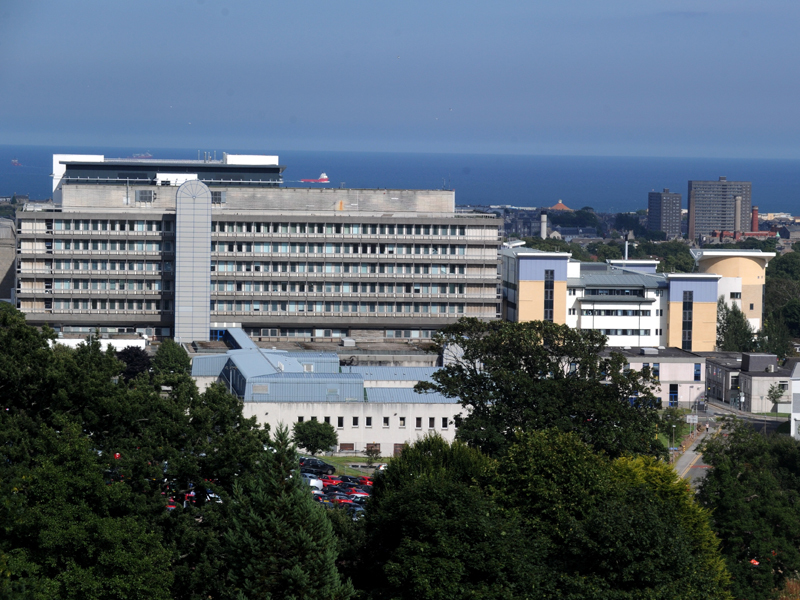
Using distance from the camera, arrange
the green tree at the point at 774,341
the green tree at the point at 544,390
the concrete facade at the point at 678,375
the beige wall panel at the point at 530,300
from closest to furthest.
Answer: the green tree at the point at 544,390 → the concrete facade at the point at 678,375 → the beige wall panel at the point at 530,300 → the green tree at the point at 774,341

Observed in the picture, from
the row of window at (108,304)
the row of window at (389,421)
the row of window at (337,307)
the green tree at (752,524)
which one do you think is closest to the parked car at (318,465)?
the row of window at (389,421)

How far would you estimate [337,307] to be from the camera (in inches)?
5010

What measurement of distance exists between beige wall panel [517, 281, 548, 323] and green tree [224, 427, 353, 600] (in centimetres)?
9240

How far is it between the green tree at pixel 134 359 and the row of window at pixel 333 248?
2143 cm

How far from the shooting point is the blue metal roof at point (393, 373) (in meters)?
98.4

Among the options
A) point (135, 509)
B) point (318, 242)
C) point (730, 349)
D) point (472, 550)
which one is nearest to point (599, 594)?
point (472, 550)

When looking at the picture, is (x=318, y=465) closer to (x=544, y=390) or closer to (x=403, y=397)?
(x=403, y=397)

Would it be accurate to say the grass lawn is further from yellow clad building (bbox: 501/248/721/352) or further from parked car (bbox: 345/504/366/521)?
yellow clad building (bbox: 501/248/721/352)

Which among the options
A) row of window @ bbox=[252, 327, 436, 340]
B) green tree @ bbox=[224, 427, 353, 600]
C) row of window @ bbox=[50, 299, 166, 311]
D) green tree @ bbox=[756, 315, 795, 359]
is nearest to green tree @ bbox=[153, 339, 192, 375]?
row of window @ bbox=[50, 299, 166, 311]

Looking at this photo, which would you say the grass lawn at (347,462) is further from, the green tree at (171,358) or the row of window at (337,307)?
the row of window at (337,307)

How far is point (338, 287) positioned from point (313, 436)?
44324 millimetres

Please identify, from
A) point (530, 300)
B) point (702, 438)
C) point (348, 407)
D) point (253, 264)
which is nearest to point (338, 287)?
point (253, 264)

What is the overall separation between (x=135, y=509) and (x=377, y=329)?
281ft

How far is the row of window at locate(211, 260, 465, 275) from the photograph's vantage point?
125438 millimetres
